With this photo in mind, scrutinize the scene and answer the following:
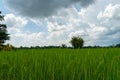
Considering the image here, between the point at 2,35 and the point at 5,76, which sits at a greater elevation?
the point at 2,35

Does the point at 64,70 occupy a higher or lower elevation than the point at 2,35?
lower

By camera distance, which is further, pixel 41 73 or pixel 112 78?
pixel 41 73

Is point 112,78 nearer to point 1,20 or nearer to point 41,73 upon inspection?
point 41,73

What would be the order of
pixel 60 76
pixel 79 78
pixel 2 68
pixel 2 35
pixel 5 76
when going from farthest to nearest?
pixel 2 35, pixel 2 68, pixel 5 76, pixel 60 76, pixel 79 78

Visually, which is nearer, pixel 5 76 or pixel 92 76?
pixel 92 76

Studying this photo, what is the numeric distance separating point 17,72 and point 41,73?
2.46ft

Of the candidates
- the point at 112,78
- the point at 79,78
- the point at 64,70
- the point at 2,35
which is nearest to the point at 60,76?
the point at 64,70

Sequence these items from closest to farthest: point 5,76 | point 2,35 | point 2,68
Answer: point 5,76
point 2,68
point 2,35

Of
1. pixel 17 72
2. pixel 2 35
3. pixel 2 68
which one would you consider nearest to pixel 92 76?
pixel 17 72

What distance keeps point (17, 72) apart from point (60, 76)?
962mm

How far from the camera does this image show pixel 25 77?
387 cm

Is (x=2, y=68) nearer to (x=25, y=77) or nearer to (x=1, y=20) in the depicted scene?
(x=25, y=77)

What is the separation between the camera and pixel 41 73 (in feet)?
12.6

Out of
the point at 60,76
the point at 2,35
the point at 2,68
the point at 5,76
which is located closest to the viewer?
the point at 60,76
